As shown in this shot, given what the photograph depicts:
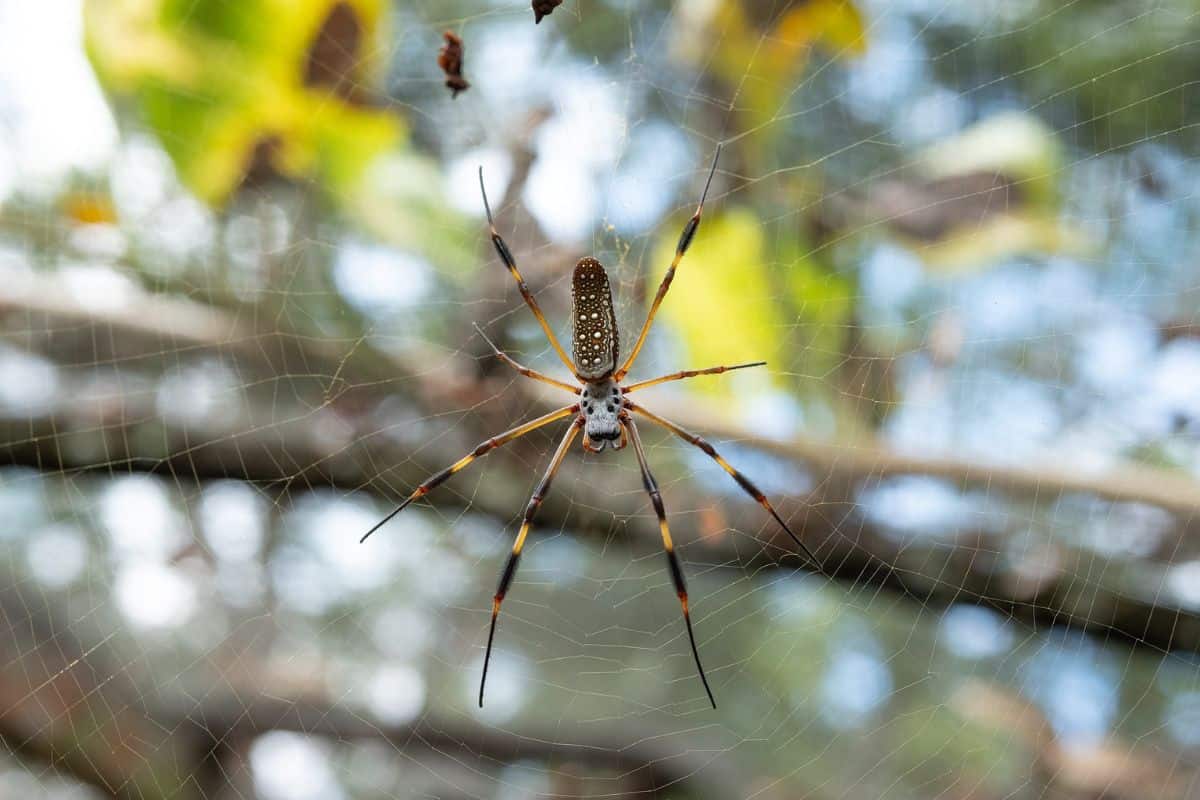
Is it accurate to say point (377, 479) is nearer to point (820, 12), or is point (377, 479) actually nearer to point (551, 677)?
point (551, 677)

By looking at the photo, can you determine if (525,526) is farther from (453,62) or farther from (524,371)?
(453,62)

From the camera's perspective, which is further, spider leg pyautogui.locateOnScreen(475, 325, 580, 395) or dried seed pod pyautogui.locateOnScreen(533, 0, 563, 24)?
spider leg pyautogui.locateOnScreen(475, 325, 580, 395)

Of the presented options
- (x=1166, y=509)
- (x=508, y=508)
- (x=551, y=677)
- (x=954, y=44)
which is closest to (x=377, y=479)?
(x=508, y=508)

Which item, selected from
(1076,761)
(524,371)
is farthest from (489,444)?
(1076,761)

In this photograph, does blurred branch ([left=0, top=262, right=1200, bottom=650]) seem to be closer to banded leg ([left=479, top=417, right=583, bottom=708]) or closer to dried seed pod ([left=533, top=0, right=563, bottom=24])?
banded leg ([left=479, top=417, right=583, bottom=708])

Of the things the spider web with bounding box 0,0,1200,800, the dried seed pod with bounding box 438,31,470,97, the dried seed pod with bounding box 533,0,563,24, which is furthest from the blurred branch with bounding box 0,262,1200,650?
the dried seed pod with bounding box 533,0,563,24

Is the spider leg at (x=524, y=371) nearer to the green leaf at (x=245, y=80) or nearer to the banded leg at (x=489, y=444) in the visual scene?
the banded leg at (x=489, y=444)
